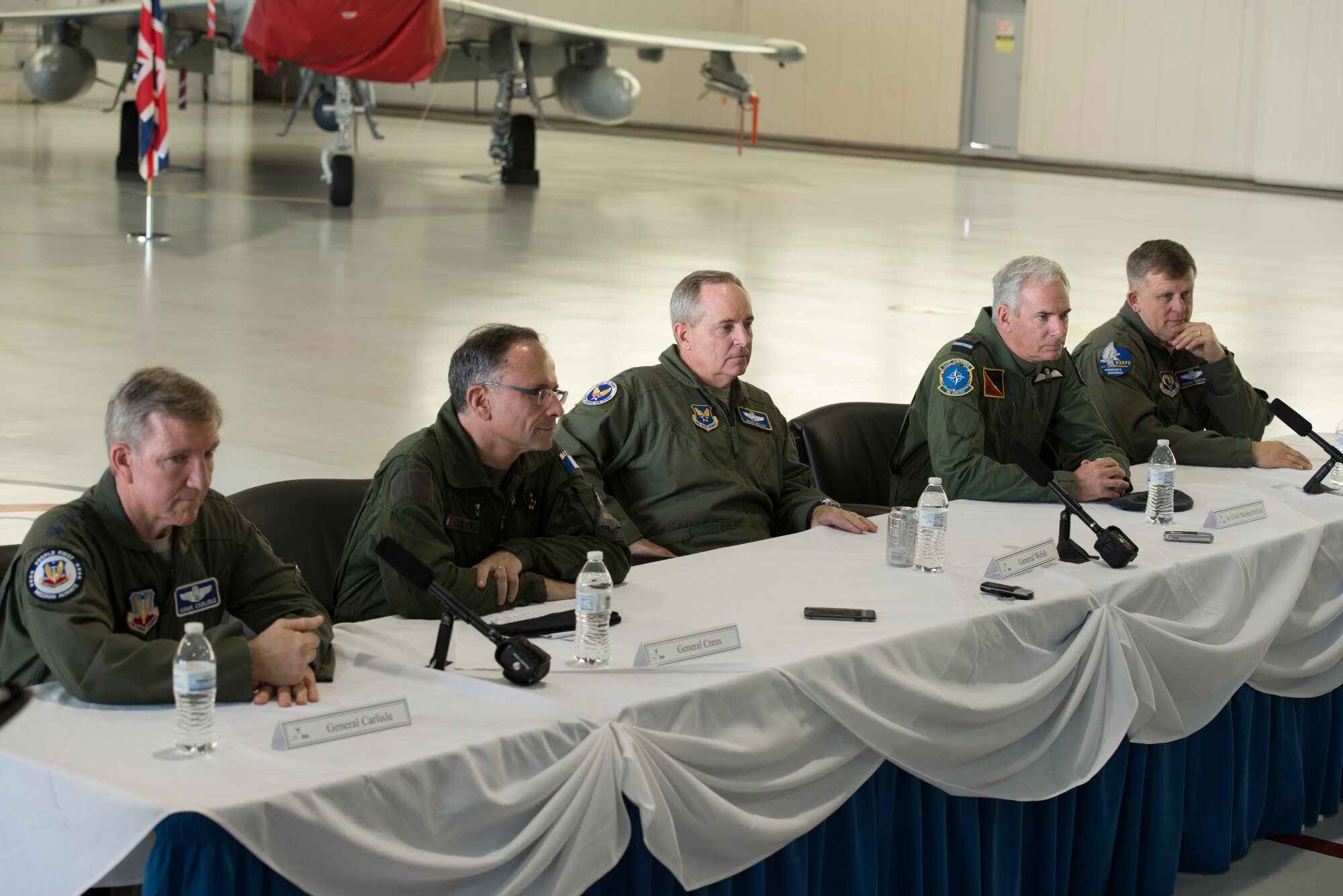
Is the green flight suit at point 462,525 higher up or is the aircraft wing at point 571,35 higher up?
the aircraft wing at point 571,35

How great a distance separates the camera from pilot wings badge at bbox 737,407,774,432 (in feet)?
15.4

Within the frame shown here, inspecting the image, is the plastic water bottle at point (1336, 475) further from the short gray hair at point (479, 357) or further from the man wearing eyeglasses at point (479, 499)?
the short gray hair at point (479, 357)

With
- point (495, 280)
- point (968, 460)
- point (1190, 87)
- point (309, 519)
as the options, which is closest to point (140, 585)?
point (309, 519)

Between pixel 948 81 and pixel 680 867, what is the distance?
29.6 m

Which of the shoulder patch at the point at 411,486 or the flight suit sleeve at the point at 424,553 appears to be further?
the shoulder patch at the point at 411,486

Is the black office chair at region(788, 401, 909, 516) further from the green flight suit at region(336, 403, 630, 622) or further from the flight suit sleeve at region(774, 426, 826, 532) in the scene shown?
the green flight suit at region(336, 403, 630, 622)

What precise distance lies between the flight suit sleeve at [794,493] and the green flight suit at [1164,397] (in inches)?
51.1

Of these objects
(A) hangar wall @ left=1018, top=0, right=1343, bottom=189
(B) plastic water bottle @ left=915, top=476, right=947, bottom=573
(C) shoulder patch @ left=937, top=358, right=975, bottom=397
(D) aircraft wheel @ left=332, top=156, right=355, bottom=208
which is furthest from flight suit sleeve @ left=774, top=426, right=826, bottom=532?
(A) hangar wall @ left=1018, top=0, right=1343, bottom=189

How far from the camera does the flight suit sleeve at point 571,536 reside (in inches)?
142

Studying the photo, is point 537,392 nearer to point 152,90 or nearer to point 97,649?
point 97,649

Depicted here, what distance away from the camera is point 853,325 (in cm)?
1142

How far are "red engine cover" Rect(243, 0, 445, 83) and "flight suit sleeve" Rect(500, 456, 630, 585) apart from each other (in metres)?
12.1

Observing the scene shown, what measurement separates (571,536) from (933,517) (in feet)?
2.96

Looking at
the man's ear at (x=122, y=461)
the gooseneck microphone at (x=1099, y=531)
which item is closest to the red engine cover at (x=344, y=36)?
the gooseneck microphone at (x=1099, y=531)
